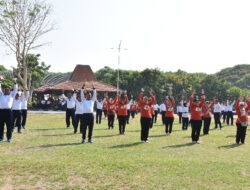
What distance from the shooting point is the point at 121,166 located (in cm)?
691

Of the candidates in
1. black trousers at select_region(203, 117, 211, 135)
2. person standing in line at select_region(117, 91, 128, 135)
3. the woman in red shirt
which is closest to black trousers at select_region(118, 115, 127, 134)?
person standing in line at select_region(117, 91, 128, 135)

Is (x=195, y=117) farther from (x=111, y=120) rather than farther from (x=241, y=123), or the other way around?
(x=111, y=120)

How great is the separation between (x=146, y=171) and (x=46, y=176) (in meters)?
2.46

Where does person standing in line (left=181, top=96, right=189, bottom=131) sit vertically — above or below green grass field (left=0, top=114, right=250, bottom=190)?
above

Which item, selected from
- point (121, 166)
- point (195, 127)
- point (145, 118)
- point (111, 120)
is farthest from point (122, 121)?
point (121, 166)

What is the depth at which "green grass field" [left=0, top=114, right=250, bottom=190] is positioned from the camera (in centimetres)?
573

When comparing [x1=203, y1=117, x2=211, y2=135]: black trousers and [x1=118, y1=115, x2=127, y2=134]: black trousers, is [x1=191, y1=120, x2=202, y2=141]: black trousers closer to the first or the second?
[x1=203, y1=117, x2=211, y2=135]: black trousers

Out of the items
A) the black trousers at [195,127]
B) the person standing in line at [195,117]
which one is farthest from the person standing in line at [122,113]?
the black trousers at [195,127]

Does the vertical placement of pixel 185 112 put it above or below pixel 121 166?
above

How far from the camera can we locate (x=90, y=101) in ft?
34.7

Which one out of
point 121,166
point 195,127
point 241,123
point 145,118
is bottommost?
point 121,166

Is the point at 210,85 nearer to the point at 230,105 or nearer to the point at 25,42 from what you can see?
the point at 230,105

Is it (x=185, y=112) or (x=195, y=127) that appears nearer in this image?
(x=195, y=127)

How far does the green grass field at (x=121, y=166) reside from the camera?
5731 mm
